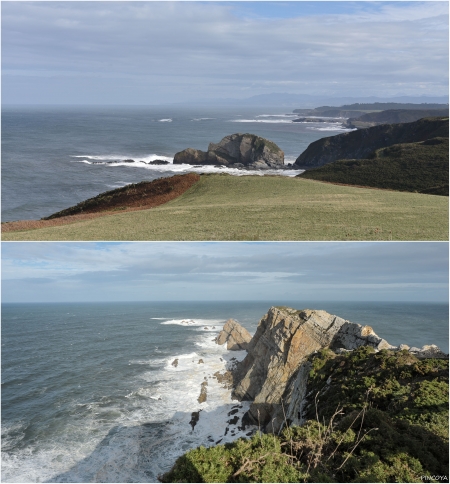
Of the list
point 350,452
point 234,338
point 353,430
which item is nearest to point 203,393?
point 234,338

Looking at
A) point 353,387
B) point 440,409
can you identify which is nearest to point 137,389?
point 353,387

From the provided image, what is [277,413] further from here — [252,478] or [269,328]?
[252,478]

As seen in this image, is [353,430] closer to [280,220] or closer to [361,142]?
[280,220]

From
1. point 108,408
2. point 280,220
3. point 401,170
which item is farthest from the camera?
point 401,170

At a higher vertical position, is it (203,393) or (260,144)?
(260,144)

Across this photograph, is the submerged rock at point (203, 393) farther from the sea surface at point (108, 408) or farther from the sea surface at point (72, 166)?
the sea surface at point (72, 166)

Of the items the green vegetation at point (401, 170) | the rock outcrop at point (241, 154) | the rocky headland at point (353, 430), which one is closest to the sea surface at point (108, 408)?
the rocky headland at point (353, 430)

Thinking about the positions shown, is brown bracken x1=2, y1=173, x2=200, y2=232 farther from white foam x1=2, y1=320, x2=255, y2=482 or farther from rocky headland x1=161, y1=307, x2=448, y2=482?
rocky headland x1=161, y1=307, x2=448, y2=482
